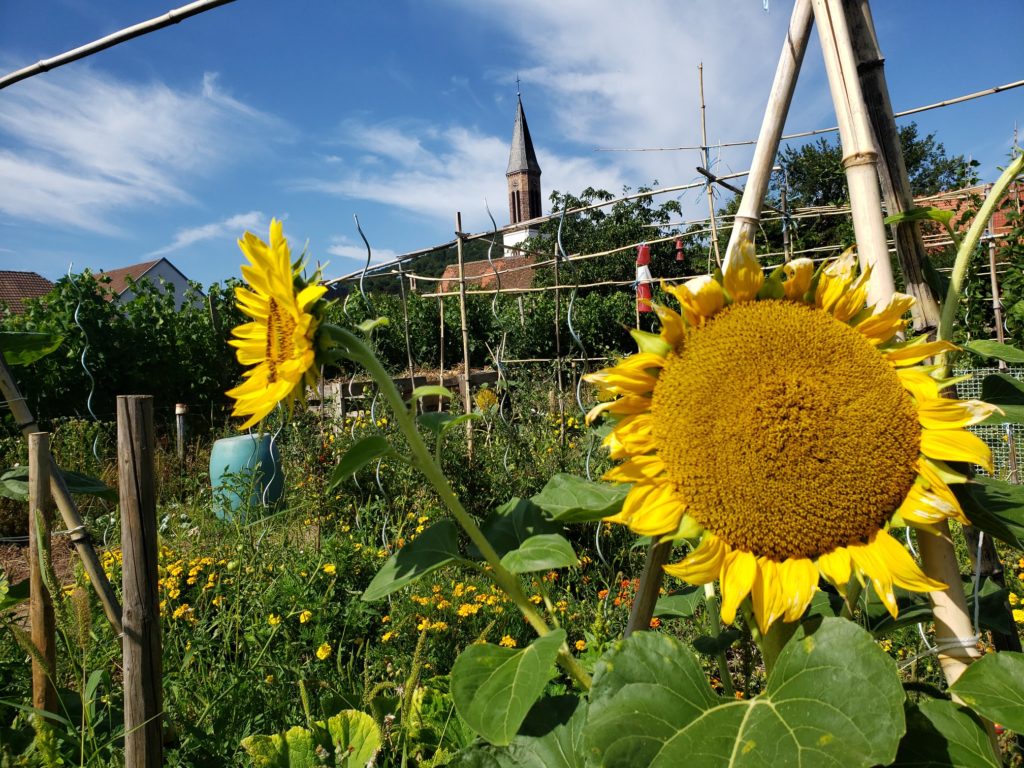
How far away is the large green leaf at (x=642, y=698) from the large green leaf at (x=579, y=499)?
15 centimetres

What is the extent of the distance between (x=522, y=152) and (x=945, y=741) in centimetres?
6485

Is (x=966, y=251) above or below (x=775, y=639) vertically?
above

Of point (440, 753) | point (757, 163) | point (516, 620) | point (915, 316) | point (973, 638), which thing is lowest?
point (516, 620)

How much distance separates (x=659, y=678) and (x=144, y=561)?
1.09 metres

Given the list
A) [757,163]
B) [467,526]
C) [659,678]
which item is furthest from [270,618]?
[757,163]

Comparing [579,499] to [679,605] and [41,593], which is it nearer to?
[679,605]

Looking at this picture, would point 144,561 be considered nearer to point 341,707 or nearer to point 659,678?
point 341,707

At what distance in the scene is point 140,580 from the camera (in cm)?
133

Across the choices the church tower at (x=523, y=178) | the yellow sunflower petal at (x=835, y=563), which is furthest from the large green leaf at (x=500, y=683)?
the church tower at (x=523, y=178)

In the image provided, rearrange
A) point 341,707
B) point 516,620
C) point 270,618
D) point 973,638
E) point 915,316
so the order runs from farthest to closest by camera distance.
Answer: point 516,620, point 270,618, point 341,707, point 915,316, point 973,638

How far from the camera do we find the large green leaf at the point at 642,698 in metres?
0.63

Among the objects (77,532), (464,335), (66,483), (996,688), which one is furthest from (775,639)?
(464,335)

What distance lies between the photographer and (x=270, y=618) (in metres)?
2.26

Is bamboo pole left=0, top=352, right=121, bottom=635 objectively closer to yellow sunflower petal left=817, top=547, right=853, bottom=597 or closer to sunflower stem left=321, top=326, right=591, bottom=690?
sunflower stem left=321, top=326, right=591, bottom=690
